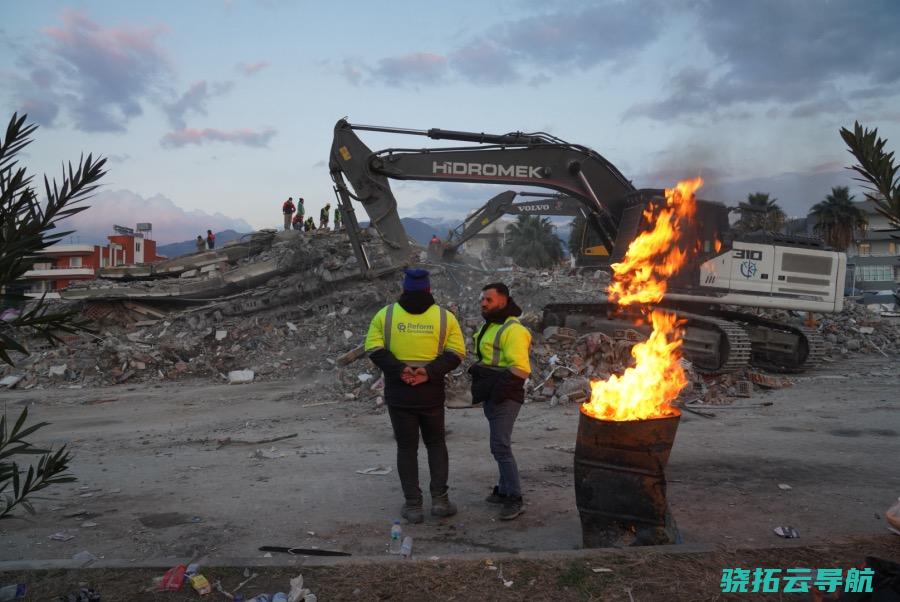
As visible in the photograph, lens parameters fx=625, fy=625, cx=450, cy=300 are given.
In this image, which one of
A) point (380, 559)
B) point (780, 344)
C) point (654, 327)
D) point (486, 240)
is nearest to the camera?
point (380, 559)

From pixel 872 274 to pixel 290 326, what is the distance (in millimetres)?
46294

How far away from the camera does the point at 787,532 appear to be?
4.37m

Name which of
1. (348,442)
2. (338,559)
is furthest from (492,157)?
(338,559)

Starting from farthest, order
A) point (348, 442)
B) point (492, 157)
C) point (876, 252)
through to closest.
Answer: point (876, 252) → point (492, 157) → point (348, 442)

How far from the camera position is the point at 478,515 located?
194 inches

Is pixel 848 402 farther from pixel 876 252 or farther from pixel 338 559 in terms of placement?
pixel 876 252

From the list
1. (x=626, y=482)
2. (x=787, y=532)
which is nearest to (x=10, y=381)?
(x=626, y=482)

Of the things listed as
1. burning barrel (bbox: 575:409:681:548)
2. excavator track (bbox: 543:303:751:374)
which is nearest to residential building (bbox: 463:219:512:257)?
excavator track (bbox: 543:303:751:374)

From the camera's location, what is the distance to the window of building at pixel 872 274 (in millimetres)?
45562

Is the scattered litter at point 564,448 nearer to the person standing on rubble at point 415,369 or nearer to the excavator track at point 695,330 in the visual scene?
the person standing on rubble at point 415,369

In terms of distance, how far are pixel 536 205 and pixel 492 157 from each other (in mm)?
12184

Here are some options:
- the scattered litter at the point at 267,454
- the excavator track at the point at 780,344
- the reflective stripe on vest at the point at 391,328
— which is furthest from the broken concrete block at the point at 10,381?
the excavator track at the point at 780,344

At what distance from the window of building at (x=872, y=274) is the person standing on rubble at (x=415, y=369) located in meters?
50.5

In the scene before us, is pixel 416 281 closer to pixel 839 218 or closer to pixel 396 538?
pixel 396 538
